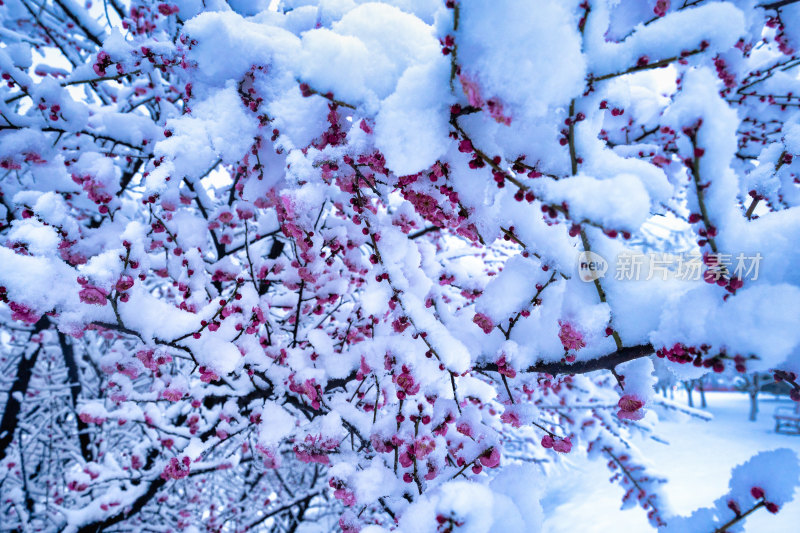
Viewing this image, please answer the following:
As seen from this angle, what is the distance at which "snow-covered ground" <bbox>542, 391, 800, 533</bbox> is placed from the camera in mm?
7219

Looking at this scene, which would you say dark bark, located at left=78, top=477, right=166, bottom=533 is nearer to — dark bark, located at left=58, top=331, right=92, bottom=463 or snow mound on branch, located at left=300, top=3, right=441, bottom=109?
dark bark, located at left=58, top=331, right=92, bottom=463

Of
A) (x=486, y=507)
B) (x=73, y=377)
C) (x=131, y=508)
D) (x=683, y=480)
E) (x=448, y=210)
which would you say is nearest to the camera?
(x=486, y=507)

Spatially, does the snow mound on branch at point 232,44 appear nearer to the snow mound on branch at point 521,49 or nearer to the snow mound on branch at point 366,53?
the snow mound on branch at point 366,53

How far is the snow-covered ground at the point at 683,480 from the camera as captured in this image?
722cm

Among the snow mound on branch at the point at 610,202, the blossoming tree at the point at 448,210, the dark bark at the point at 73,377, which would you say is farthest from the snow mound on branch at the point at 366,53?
the dark bark at the point at 73,377

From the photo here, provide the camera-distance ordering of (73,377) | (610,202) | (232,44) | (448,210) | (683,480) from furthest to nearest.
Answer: (683,480) → (73,377) → (448,210) → (232,44) → (610,202)

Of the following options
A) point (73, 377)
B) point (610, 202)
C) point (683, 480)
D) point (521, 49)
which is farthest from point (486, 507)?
point (683, 480)

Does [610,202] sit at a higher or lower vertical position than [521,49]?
lower

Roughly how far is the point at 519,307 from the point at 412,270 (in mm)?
592

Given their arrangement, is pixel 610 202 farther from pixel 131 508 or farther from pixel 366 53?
pixel 131 508

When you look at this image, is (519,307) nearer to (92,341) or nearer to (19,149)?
(19,149)

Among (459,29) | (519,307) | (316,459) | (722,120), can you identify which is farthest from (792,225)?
(316,459)

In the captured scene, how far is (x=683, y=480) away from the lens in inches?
348

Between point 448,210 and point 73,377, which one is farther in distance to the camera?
point 73,377
